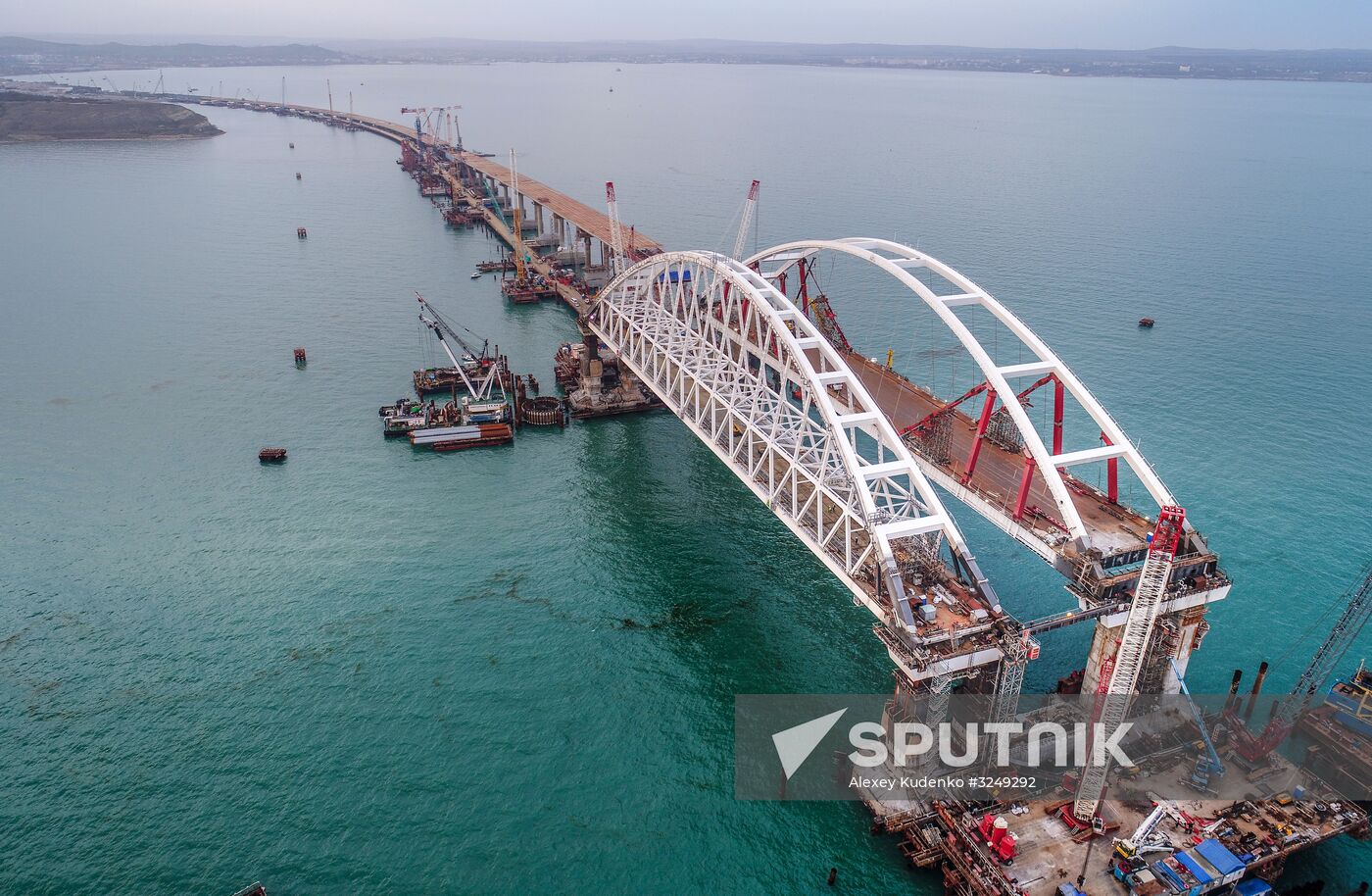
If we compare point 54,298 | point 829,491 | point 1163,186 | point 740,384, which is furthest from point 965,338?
point 1163,186

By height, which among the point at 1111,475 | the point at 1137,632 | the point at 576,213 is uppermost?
the point at 576,213

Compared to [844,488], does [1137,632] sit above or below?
below

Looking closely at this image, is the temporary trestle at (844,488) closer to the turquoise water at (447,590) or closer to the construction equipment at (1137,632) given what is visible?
the construction equipment at (1137,632)

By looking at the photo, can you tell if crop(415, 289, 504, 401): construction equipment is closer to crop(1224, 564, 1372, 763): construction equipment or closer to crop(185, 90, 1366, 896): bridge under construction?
crop(185, 90, 1366, 896): bridge under construction

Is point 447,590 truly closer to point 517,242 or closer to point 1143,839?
point 1143,839

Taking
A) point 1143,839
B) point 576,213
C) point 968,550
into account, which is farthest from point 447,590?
point 576,213

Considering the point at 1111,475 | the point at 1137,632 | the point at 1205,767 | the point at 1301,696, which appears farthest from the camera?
the point at 1111,475
